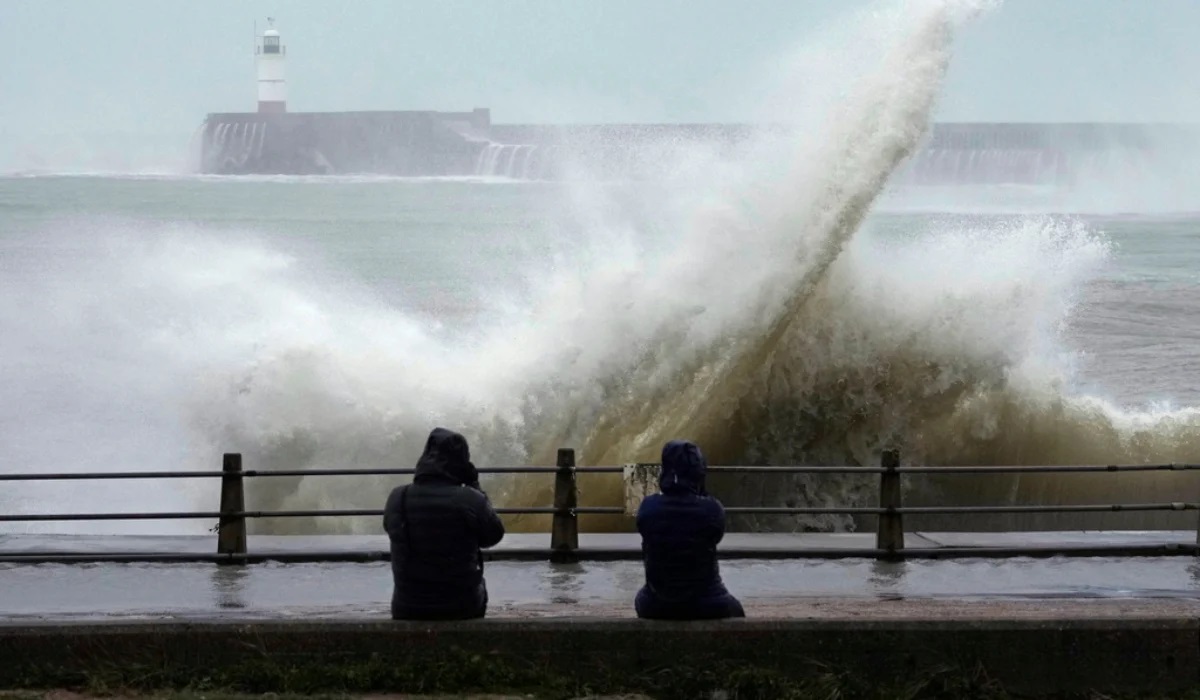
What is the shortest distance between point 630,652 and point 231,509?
454cm

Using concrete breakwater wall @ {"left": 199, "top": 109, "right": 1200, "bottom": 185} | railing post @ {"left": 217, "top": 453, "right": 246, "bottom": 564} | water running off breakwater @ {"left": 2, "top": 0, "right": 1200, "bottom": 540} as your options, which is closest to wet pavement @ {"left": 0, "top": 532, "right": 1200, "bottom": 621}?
railing post @ {"left": 217, "top": 453, "right": 246, "bottom": 564}

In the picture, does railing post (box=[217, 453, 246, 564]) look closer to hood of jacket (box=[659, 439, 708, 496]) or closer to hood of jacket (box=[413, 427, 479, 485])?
hood of jacket (box=[413, 427, 479, 485])

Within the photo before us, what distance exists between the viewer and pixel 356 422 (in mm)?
17719

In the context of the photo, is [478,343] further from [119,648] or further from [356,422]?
[119,648]

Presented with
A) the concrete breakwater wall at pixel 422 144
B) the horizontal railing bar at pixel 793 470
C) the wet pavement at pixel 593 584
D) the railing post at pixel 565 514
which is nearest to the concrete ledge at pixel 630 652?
the wet pavement at pixel 593 584

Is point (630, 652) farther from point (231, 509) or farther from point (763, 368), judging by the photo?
point (763, 368)

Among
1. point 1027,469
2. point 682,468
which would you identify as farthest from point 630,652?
point 1027,469

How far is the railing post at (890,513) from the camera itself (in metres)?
11.0

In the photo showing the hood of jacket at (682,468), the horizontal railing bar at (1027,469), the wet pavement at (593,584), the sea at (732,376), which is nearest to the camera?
the hood of jacket at (682,468)

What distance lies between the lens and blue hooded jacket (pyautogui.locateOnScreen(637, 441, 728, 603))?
24.3ft

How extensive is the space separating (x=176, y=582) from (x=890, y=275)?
11.0m

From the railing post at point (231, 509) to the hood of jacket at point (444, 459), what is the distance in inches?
143

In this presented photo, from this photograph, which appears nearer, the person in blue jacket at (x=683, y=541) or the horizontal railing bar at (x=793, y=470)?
the person in blue jacket at (x=683, y=541)

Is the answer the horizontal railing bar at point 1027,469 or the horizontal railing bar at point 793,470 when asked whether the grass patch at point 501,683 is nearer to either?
the horizontal railing bar at point 793,470
